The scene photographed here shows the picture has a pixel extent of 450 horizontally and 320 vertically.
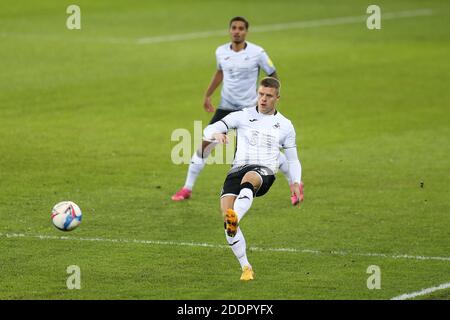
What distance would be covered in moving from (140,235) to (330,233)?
2.65m

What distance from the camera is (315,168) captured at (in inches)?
768

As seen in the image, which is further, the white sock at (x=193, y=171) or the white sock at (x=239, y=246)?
the white sock at (x=193, y=171)

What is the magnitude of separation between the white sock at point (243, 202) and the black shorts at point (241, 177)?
0.21 meters

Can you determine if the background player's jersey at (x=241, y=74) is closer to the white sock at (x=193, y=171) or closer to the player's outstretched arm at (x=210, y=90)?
the player's outstretched arm at (x=210, y=90)

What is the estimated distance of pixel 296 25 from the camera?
118 feet

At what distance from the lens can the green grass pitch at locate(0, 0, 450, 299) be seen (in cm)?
1295

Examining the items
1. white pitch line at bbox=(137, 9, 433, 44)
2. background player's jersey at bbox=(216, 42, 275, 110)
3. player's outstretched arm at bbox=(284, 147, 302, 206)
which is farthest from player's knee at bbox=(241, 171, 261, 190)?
white pitch line at bbox=(137, 9, 433, 44)

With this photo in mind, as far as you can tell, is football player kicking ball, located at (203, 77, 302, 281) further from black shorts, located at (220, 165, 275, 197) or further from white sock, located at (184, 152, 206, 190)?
white sock, located at (184, 152, 206, 190)

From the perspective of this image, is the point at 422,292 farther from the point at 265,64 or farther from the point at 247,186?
the point at 265,64

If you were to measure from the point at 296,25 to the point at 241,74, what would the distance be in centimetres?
1904

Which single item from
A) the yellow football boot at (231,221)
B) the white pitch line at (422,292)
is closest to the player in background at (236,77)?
the yellow football boot at (231,221)

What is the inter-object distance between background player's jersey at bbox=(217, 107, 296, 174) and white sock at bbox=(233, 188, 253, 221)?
638 millimetres

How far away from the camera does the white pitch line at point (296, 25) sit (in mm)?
33156

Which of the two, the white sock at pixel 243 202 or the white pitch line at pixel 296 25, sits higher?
the white pitch line at pixel 296 25
